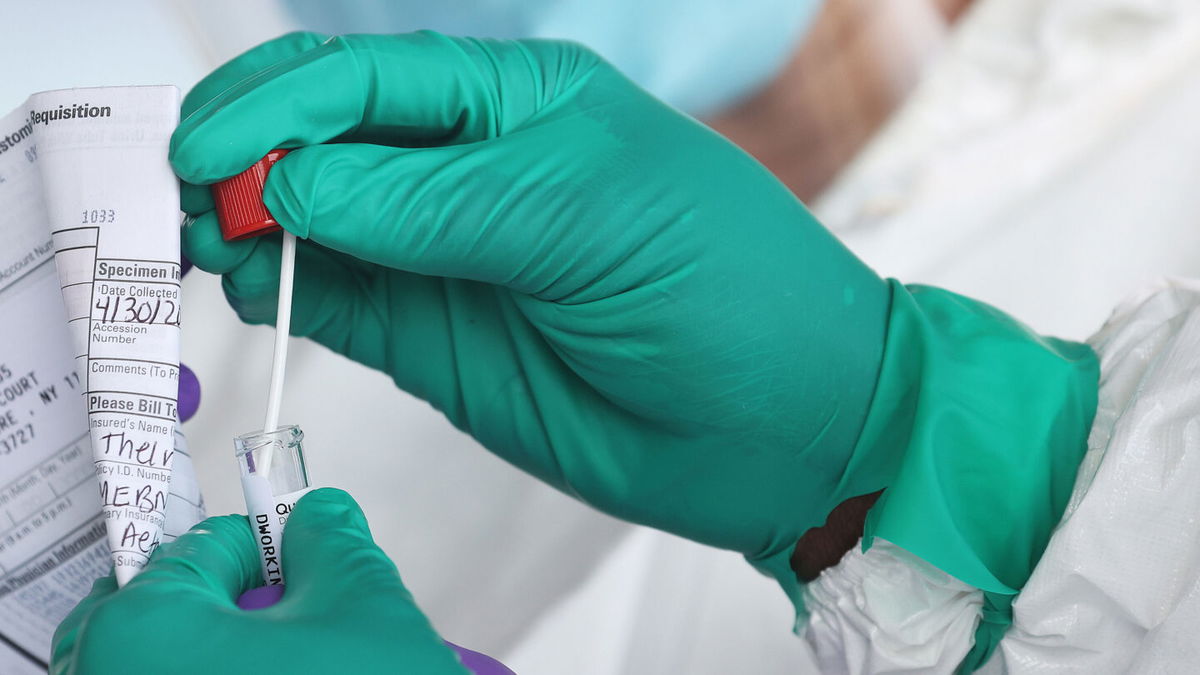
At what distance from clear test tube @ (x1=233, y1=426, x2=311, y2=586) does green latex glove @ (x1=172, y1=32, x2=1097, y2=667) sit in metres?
0.12

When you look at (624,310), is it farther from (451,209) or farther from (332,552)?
(332,552)

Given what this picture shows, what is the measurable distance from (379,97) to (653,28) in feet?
1.86

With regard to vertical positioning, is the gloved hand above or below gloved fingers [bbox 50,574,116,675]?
above

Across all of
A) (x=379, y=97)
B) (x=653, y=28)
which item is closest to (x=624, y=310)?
(x=379, y=97)

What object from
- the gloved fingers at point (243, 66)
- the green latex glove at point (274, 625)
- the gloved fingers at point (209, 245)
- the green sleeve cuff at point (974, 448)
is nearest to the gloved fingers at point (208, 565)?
the green latex glove at point (274, 625)

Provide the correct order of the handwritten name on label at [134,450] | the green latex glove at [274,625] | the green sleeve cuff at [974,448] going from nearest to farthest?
1. the green latex glove at [274,625]
2. the handwritten name on label at [134,450]
3. the green sleeve cuff at [974,448]

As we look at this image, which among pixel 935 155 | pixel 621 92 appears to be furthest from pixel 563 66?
pixel 935 155

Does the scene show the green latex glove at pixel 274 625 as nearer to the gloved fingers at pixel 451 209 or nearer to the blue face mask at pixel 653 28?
the gloved fingers at pixel 451 209

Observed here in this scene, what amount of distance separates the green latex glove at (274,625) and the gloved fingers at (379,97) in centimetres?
21

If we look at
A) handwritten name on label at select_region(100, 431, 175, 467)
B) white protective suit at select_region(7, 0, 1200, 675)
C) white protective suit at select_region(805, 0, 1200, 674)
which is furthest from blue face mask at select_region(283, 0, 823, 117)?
handwritten name on label at select_region(100, 431, 175, 467)

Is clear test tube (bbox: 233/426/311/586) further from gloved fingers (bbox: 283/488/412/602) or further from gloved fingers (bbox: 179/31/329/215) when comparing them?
gloved fingers (bbox: 179/31/329/215)

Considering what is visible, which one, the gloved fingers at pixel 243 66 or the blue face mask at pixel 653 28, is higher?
the blue face mask at pixel 653 28

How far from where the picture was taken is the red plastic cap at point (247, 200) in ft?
1.71

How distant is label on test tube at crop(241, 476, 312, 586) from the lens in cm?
52
